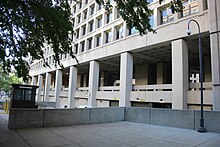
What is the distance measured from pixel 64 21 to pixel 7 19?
253cm

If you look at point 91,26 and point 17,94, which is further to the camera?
point 91,26

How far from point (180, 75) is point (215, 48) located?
3.93 metres

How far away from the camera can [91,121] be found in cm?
1290

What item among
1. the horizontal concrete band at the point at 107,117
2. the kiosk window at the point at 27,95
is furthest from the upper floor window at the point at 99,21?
the horizontal concrete band at the point at 107,117

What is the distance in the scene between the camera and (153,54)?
24.5m

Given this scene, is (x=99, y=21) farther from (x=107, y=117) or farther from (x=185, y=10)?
(x=107, y=117)

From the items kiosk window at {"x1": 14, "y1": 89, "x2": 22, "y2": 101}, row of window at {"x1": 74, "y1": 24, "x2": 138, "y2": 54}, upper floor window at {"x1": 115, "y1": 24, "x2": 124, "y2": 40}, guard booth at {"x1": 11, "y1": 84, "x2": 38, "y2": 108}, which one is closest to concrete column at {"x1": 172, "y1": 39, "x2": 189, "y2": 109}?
row of window at {"x1": 74, "y1": 24, "x2": 138, "y2": 54}

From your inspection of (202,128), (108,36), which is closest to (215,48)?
(202,128)

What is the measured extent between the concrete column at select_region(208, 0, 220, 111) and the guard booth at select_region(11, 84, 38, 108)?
1620 cm

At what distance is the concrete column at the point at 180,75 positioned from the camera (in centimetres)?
1705

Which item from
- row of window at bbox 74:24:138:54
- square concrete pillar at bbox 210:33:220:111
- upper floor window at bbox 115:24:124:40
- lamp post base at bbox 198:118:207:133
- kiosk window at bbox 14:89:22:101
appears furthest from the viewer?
upper floor window at bbox 115:24:124:40

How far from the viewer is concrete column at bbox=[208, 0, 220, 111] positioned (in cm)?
1408

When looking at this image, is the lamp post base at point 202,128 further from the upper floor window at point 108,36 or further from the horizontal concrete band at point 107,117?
the upper floor window at point 108,36

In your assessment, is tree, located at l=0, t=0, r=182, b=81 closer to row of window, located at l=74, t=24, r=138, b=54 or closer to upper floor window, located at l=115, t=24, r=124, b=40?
row of window, located at l=74, t=24, r=138, b=54
